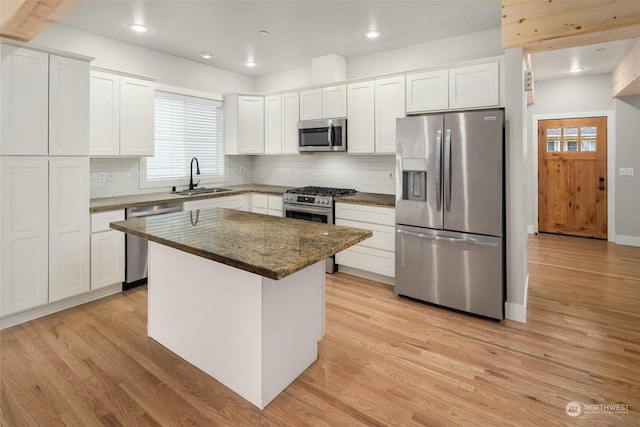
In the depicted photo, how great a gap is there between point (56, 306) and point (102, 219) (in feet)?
2.92

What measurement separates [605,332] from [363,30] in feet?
12.0

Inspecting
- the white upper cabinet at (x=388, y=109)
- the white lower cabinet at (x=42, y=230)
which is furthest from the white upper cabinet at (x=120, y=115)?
the white upper cabinet at (x=388, y=109)

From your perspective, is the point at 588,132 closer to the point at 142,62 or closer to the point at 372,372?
the point at 372,372

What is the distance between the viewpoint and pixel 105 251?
3.54 meters

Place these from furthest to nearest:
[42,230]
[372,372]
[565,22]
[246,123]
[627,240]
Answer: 1. [627,240]
2. [246,123]
3. [42,230]
4. [565,22]
5. [372,372]

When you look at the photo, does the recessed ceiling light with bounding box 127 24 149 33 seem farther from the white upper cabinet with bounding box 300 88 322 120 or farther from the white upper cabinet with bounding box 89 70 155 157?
the white upper cabinet with bounding box 300 88 322 120

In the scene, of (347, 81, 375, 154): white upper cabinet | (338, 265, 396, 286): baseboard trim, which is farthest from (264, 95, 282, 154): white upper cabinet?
(338, 265, 396, 286): baseboard trim

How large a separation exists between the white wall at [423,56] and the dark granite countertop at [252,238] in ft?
9.47

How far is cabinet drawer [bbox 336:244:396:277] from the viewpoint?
3.92 metres

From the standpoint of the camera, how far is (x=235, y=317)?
2068mm

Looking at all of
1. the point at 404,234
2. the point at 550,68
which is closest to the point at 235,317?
the point at 404,234

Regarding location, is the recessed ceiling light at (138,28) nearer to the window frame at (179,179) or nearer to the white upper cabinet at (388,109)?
the window frame at (179,179)

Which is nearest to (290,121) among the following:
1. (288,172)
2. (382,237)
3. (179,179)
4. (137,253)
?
(288,172)

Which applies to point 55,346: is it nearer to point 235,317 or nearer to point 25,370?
point 25,370
